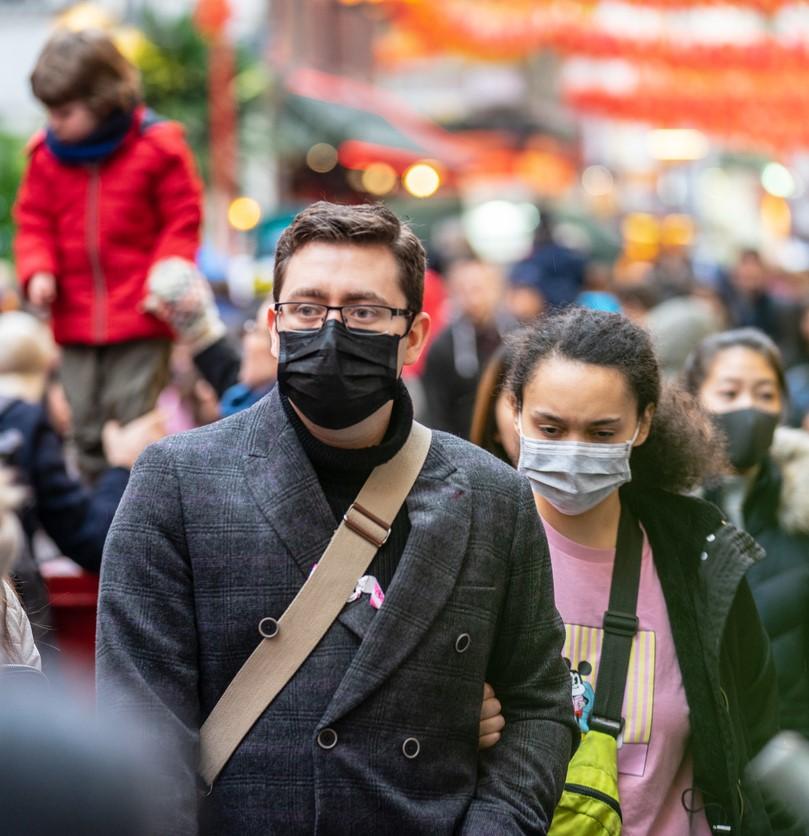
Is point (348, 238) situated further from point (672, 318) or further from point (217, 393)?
point (672, 318)

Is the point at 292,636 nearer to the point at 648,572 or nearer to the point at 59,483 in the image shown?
the point at 648,572

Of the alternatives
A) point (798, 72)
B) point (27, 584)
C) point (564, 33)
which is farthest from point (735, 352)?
point (798, 72)

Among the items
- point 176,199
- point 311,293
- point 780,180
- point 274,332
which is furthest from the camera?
point 780,180

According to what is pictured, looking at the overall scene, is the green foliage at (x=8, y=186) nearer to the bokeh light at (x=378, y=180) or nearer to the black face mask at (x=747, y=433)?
the bokeh light at (x=378, y=180)

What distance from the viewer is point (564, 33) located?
2523 cm

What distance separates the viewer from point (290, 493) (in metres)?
3.28

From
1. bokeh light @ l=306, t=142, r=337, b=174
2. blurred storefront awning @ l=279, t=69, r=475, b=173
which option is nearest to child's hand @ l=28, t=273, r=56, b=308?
blurred storefront awning @ l=279, t=69, r=475, b=173

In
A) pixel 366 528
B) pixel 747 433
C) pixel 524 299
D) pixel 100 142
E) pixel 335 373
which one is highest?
pixel 100 142

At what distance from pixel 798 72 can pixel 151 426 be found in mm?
25000

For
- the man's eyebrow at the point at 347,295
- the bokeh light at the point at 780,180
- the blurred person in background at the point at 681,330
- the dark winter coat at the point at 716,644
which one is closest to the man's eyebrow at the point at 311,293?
the man's eyebrow at the point at 347,295

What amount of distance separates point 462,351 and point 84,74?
15.9ft

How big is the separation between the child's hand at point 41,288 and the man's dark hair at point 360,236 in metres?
3.46

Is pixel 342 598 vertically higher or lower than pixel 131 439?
higher

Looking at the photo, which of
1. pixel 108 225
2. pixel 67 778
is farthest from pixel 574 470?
pixel 108 225
